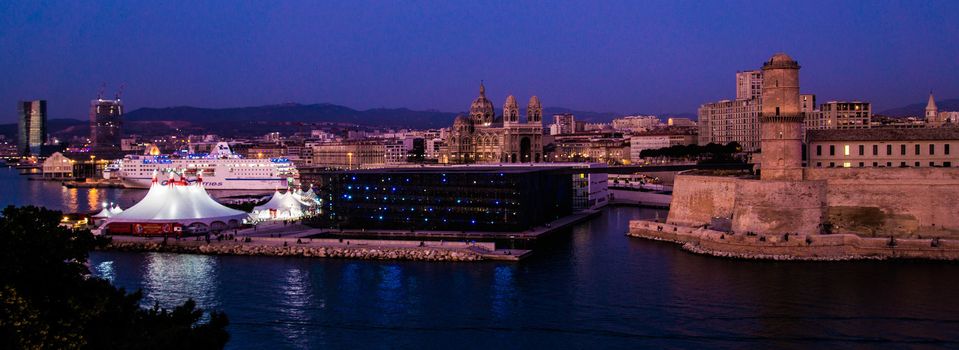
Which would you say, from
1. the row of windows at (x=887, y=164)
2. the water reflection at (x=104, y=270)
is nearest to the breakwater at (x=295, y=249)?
the water reflection at (x=104, y=270)

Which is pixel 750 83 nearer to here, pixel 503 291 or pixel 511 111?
pixel 511 111

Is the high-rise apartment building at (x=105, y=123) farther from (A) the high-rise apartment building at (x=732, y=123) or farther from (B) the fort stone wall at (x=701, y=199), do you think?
(B) the fort stone wall at (x=701, y=199)

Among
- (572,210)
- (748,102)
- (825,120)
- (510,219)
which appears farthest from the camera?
(748,102)

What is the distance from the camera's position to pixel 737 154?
Result: 2306 inches

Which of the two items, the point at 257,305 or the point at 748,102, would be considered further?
the point at 748,102

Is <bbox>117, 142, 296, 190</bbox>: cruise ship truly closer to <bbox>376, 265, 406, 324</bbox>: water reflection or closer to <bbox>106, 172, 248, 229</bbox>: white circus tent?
<bbox>106, 172, 248, 229</bbox>: white circus tent

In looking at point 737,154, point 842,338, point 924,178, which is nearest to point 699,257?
point 924,178

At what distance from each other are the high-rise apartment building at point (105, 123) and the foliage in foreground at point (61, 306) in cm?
13979

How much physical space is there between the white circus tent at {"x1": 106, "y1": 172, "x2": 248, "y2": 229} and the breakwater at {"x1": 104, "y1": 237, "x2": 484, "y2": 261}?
1.31m

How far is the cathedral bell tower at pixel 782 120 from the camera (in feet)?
76.2

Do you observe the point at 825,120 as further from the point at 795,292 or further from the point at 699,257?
the point at 795,292

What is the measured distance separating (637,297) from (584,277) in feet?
7.91

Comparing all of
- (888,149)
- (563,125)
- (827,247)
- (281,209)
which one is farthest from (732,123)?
(563,125)

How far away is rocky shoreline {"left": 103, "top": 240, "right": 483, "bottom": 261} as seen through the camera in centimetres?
2284
